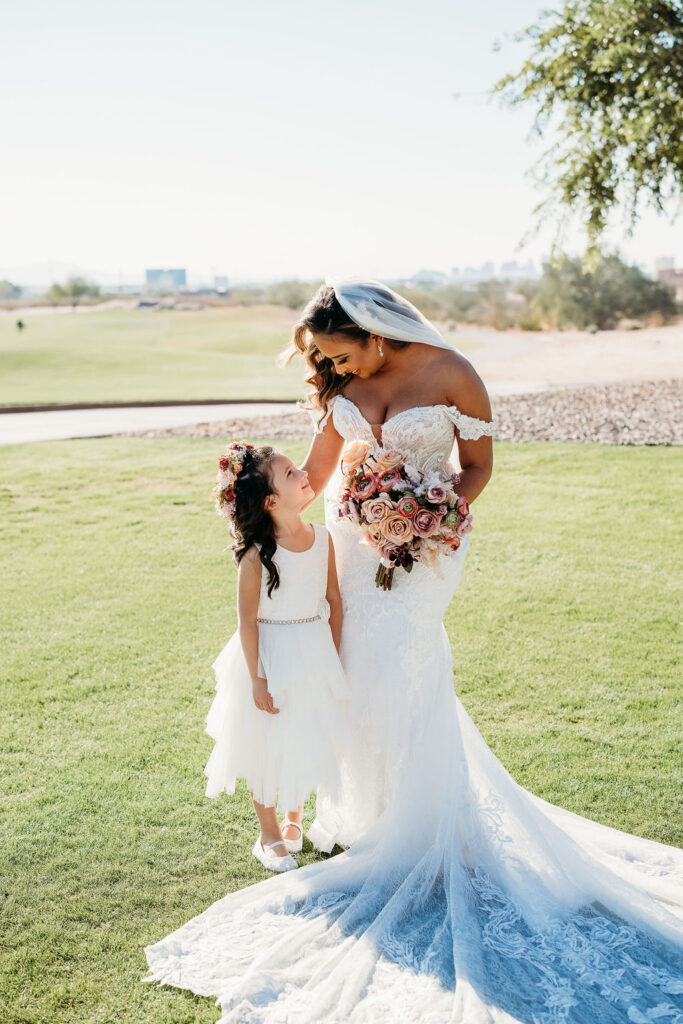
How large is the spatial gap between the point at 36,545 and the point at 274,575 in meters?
6.63

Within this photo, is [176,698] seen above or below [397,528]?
below

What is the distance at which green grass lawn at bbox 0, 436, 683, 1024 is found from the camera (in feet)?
12.1

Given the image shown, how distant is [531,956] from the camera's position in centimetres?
322

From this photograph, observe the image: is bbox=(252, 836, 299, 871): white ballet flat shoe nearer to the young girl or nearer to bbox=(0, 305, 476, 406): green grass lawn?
the young girl

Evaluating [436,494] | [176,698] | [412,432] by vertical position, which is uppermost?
[412,432]

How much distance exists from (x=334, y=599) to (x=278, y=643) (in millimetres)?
299

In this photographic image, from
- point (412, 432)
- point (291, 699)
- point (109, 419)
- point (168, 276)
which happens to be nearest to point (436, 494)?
point (412, 432)

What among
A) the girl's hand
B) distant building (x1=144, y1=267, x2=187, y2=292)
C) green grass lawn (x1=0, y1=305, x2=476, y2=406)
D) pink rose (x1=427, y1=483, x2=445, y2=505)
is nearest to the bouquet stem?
pink rose (x1=427, y1=483, x2=445, y2=505)

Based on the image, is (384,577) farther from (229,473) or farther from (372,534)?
(229,473)

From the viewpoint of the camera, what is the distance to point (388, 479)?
141 inches

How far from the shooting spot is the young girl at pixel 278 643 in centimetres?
372

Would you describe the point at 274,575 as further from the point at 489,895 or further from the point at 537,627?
the point at 537,627

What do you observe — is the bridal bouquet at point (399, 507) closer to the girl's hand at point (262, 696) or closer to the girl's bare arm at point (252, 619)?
the girl's bare arm at point (252, 619)

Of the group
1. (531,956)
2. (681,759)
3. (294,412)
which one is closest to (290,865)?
(531,956)
